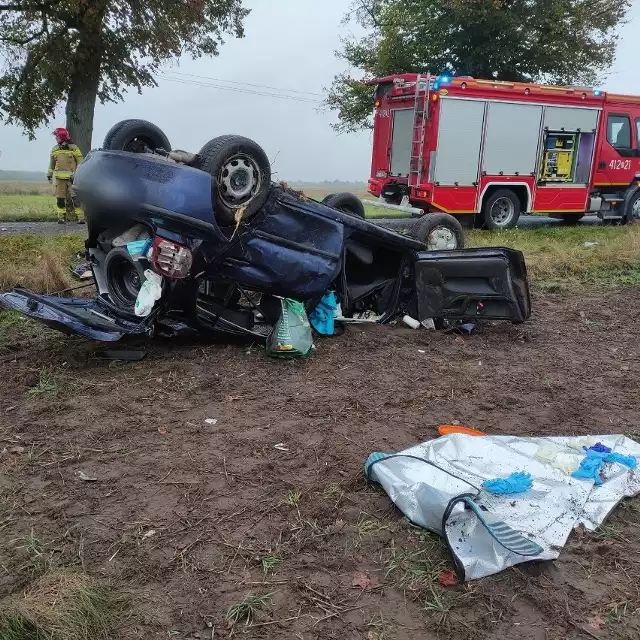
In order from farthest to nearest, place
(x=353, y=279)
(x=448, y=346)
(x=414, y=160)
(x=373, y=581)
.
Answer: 1. (x=414, y=160)
2. (x=353, y=279)
3. (x=448, y=346)
4. (x=373, y=581)

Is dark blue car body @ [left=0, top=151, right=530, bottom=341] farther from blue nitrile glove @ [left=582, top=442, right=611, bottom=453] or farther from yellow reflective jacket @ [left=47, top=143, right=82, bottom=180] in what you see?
yellow reflective jacket @ [left=47, top=143, right=82, bottom=180]

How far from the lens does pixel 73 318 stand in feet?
13.4

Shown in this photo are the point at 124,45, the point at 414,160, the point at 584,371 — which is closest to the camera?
the point at 584,371

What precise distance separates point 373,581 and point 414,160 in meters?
11.0

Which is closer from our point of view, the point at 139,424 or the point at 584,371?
the point at 139,424

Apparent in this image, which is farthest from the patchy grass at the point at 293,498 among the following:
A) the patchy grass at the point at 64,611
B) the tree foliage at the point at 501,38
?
the tree foliage at the point at 501,38

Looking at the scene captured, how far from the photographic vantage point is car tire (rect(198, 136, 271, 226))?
13.7 ft

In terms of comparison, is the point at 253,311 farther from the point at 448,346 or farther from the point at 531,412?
the point at 531,412

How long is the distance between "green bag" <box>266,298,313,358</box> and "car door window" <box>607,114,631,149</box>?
11.8 m

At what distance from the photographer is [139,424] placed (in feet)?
11.6

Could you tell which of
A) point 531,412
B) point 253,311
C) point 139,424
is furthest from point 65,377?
point 531,412

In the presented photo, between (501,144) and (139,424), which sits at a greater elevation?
(501,144)

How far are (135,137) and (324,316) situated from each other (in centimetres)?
198

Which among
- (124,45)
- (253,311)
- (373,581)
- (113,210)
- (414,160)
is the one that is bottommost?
(373,581)
